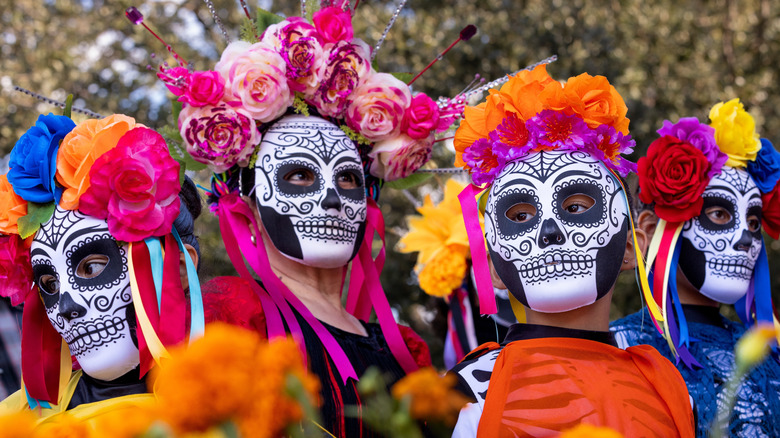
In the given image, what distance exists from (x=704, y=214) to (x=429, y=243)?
1.86m

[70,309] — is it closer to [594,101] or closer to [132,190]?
[132,190]

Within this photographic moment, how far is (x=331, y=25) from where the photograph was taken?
125 inches

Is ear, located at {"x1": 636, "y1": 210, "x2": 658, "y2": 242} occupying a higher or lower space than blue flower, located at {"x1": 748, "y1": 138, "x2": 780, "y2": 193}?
lower

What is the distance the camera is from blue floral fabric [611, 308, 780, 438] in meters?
2.97

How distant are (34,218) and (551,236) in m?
1.68

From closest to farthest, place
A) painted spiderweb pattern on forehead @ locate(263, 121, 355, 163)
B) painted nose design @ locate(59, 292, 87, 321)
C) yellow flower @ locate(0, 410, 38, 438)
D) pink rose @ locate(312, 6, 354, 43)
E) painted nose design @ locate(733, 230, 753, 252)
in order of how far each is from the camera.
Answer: yellow flower @ locate(0, 410, 38, 438) → painted nose design @ locate(59, 292, 87, 321) → painted spiderweb pattern on forehead @ locate(263, 121, 355, 163) → pink rose @ locate(312, 6, 354, 43) → painted nose design @ locate(733, 230, 753, 252)

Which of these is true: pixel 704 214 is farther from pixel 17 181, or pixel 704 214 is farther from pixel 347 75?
pixel 17 181

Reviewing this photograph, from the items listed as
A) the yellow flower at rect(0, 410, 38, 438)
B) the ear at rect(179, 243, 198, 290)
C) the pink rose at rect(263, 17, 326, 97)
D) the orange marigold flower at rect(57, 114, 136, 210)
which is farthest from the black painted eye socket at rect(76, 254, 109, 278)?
the yellow flower at rect(0, 410, 38, 438)

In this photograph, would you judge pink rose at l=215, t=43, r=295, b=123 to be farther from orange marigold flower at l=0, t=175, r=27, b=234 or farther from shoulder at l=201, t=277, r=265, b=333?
orange marigold flower at l=0, t=175, r=27, b=234

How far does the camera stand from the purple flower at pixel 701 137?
11.0ft

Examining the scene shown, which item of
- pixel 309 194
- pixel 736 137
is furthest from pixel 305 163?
pixel 736 137

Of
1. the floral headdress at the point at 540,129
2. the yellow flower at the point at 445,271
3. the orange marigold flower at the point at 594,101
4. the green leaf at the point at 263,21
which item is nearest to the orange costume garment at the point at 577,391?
the floral headdress at the point at 540,129

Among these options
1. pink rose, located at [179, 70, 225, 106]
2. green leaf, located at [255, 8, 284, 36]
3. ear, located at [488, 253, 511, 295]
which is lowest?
ear, located at [488, 253, 511, 295]

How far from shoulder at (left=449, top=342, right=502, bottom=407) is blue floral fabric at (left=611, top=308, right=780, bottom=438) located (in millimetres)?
765
